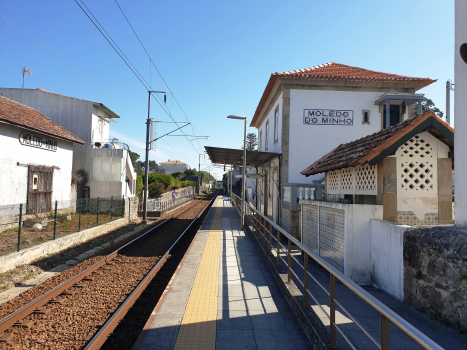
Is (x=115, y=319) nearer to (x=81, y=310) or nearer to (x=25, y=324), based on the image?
(x=81, y=310)

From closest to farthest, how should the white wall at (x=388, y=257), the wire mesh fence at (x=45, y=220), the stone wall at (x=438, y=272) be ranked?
the stone wall at (x=438, y=272)
the white wall at (x=388, y=257)
the wire mesh fence at (x=45, y=220)

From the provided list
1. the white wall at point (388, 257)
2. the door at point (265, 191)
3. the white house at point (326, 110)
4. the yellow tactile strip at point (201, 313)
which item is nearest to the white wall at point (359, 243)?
the white wall at point (388, 257)

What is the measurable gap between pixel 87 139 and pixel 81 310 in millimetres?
19369

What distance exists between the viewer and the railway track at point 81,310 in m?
4.51

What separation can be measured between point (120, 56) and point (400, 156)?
10.2 meters

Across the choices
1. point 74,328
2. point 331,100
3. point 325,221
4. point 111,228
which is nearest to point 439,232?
point 325,221

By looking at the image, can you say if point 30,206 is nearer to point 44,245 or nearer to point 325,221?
point 44,245

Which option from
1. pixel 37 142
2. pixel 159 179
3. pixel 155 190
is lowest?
pixel 155 190

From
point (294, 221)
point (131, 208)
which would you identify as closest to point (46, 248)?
point (294, 221)

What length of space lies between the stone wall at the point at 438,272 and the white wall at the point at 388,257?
0.13 meters

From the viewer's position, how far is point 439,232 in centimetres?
415

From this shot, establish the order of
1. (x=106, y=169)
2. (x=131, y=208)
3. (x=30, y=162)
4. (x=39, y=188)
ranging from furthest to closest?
(x=106, y=169) < (x=131, y=208) < (x=39, y=188) < (x=30, y=162)

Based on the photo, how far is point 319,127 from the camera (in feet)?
45.7

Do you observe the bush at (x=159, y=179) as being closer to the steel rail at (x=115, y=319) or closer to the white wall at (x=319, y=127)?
the white wall at (x=319, y=127)
